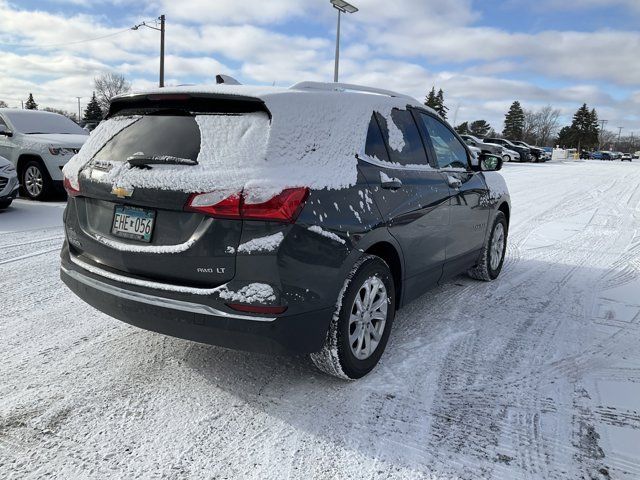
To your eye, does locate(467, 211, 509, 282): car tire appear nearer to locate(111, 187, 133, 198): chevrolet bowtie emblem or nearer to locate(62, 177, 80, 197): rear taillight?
locate(111, 187, 133, 198): chevrolet bowtie emblem

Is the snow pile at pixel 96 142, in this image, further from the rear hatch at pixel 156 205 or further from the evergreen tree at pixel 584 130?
the evergreen tree at pixel 584 130

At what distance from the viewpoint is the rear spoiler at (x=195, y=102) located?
267 centimetres

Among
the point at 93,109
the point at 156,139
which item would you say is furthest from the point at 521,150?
the point at 93,109

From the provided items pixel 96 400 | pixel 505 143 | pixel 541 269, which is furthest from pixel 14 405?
pixel 505 143

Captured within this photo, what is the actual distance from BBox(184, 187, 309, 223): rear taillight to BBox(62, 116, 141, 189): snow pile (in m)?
0.97

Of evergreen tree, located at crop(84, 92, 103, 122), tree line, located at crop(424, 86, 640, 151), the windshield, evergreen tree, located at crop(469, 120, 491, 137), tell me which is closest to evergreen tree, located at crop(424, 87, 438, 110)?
tree line, located at crop(424, 86, 640, 151)

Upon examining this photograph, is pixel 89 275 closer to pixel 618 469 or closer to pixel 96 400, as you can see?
pixel 96 400

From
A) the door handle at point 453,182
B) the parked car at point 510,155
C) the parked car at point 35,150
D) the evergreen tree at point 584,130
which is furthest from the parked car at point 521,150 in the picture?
the evergreen tree at point 584,130

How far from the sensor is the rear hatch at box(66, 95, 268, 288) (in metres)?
2.51

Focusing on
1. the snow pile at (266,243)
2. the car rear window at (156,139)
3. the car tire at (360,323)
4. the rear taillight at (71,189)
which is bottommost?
the car tire at (360,323)

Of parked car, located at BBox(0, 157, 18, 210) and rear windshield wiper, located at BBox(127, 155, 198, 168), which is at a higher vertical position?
rear windshield wiper, located at BBox(127, 155, 198, 168)

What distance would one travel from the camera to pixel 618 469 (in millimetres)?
2336

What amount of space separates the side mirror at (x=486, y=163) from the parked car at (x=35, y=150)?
24.6 ft

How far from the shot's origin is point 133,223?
273 centimetres
